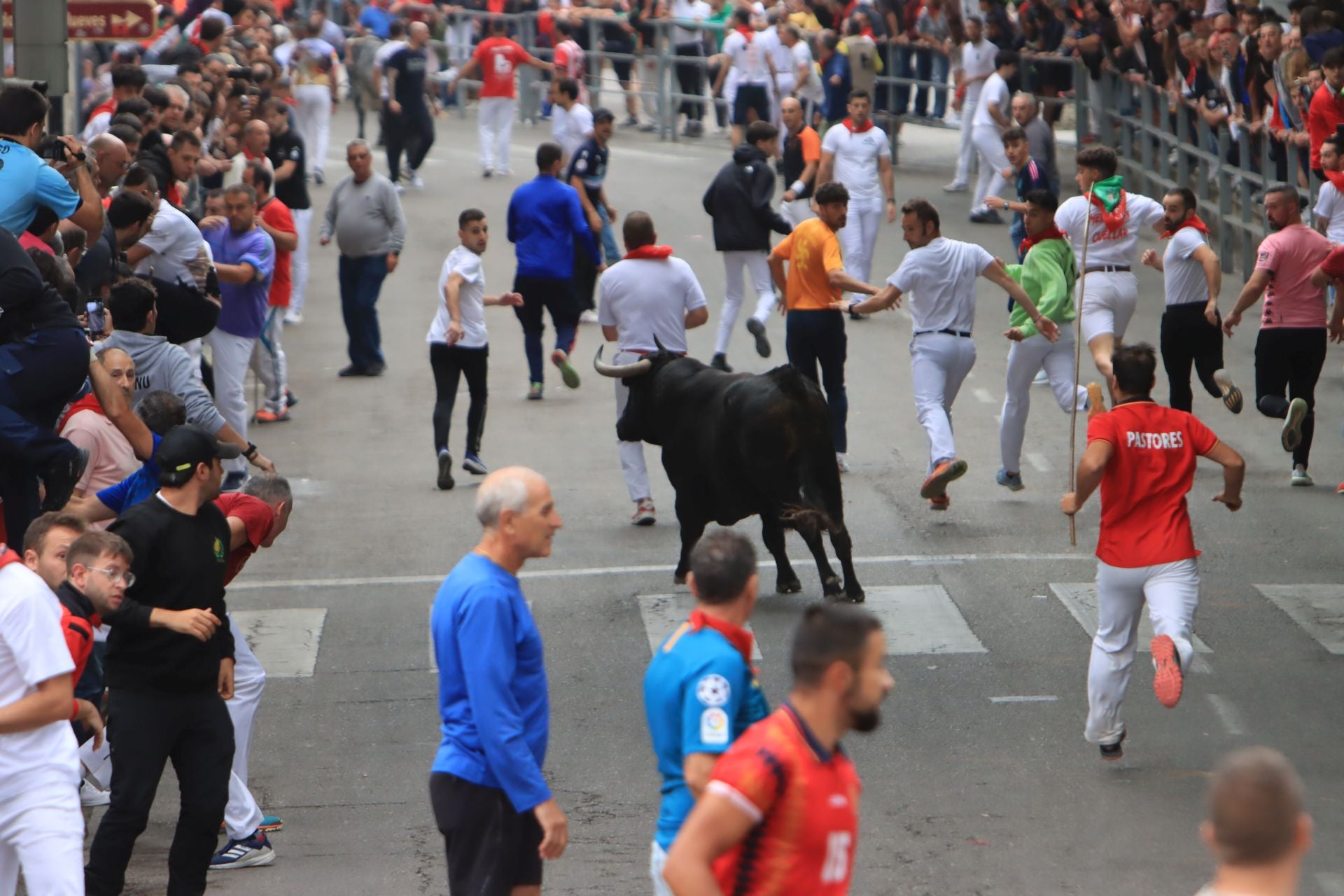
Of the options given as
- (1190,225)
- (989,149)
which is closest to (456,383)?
(1190,225)

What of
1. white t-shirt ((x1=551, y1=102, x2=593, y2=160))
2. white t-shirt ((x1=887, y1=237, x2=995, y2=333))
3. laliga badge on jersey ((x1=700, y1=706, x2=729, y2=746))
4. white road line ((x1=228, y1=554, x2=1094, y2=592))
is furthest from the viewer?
white t-shirt ((x1=551, y1=102, x2=593, y2=160))

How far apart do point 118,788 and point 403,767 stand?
2261 mm

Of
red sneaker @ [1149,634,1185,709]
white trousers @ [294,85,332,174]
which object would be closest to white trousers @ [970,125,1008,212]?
white trousers @ [294,85,332,174]

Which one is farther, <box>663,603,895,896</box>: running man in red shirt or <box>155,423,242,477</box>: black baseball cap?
<box>155,423,242,477</box>: black baseball cap

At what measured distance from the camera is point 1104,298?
513 inches

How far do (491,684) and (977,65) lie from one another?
20.1 metres

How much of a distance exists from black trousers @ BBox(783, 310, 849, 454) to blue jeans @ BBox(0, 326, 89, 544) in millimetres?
6162

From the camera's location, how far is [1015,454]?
1326cm

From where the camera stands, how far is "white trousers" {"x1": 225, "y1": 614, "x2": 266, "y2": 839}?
759cm

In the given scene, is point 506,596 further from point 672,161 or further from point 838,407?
point 672,161

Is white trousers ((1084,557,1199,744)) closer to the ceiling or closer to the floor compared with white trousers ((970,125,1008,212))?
closer to the floor

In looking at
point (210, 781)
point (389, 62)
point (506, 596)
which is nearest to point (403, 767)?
point (210, 781)

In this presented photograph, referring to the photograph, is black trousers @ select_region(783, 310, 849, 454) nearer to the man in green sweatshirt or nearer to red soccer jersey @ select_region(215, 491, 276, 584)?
the man in green sweatshirt

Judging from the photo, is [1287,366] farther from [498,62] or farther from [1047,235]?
[498,62]
